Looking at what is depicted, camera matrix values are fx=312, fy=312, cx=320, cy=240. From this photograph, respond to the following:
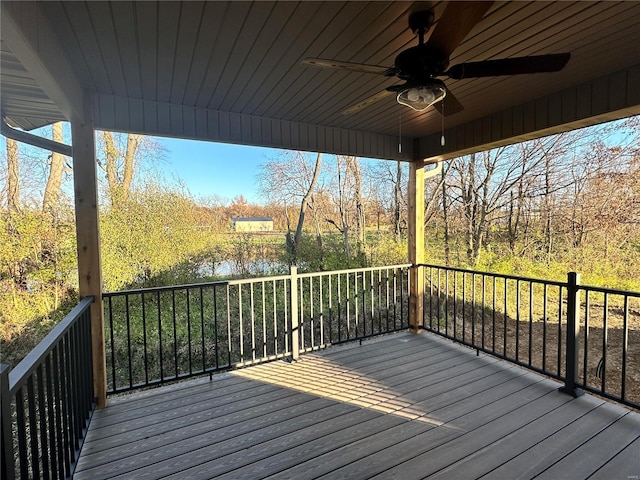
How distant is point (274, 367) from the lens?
3.21m

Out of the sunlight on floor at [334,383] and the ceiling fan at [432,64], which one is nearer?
the ceiling fan at [432,64]

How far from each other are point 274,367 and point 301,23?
294cm

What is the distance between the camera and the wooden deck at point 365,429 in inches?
70.0

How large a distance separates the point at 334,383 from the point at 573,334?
2024 millimetres

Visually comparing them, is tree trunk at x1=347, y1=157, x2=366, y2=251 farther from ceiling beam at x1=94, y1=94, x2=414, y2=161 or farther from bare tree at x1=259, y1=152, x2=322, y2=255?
ceiling beam at x1=94, y1=94, x2=414, y2=161

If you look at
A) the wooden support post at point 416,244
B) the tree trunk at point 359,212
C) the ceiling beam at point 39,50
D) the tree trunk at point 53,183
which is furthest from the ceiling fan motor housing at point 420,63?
the tree trunk at point 359,212

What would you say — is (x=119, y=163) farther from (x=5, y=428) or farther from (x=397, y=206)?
(x=397, y=206)

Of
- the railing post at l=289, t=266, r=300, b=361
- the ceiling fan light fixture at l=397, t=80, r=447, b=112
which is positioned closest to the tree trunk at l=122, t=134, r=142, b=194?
the railing post at l=289, t=266, r=300, b=361

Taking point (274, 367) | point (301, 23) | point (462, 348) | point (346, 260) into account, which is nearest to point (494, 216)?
point (346, 260)

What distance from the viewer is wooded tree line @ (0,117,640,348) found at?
5332 mm

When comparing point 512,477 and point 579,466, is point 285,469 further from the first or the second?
point 579,466

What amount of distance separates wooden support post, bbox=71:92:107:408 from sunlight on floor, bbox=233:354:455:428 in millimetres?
1176

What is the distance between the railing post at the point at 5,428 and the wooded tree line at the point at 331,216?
18.4ft

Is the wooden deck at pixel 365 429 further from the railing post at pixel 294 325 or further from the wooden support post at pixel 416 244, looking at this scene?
the wooden support post at pixel 416 244
